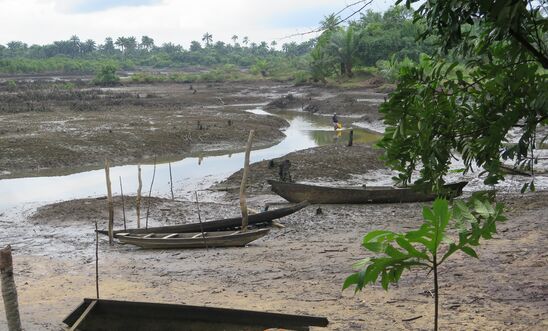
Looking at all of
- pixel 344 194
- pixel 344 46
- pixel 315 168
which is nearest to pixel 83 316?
pixel 344 194

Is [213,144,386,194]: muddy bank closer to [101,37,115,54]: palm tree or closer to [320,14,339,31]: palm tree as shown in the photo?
[320,14,339,31]: palm tree

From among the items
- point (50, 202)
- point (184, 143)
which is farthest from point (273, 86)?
point (50, 202)

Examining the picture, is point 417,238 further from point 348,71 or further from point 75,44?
point 75,44

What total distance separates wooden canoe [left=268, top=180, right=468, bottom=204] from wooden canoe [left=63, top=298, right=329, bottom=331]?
8.92 meters

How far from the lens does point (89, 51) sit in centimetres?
11019

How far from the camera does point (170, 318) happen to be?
714 centimetres

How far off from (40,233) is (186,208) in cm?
369

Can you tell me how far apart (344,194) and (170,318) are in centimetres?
921

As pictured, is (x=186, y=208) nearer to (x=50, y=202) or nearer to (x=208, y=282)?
(x=50, y=202)

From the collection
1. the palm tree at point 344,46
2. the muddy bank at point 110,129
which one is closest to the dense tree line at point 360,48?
the palm tree at point 344,46

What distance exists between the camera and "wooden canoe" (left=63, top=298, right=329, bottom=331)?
21.7 feet

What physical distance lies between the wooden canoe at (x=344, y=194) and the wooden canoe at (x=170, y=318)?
8.92 m

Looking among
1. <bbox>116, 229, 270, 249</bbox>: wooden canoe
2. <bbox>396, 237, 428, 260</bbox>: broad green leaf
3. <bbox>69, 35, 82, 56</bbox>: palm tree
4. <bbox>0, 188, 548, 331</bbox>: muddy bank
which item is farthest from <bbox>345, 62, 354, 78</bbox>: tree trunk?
<bbox>69, 35, 82, 56</bbox>: palm tree

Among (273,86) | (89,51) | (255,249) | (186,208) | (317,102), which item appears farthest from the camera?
(89,51)
